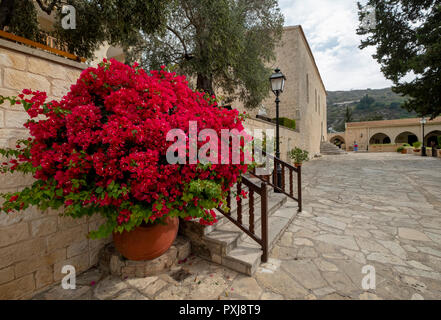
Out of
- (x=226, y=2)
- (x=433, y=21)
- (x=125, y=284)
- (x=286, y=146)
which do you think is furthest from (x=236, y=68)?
(x=433, y=21)

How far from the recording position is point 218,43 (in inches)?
229

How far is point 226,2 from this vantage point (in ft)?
18.1

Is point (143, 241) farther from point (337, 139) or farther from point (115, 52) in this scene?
point (337, 139)

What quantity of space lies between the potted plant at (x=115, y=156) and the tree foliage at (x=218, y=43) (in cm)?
427

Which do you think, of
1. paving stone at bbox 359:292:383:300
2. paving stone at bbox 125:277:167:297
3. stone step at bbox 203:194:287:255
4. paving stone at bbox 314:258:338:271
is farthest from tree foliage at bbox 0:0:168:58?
paving stone at bbox 359:292:383:300

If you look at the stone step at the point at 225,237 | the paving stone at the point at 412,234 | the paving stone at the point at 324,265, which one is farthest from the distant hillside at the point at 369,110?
the stone step at the point at 225,237

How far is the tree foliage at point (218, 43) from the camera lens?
5.69m

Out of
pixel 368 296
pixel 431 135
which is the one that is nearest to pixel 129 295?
pixel 368 296

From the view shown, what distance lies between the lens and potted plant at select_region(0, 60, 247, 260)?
4.93ft

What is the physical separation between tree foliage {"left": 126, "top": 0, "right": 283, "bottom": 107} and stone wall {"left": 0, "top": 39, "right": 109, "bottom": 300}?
3.74 meters

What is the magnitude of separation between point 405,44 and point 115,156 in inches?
684

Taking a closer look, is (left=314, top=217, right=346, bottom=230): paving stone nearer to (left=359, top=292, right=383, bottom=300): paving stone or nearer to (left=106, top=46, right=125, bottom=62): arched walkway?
(left=359, top=292, right=383, bottom=300): paving stone

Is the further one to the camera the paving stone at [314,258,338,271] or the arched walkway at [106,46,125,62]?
the arched walkway at [106,46,125,62]

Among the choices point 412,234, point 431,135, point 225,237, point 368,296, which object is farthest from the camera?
point 431,135
